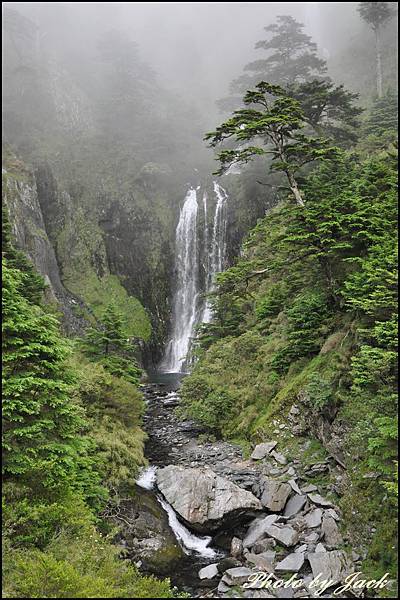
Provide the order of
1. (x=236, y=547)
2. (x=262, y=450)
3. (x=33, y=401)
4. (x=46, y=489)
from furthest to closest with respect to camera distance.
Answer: (x=262, y=450)
(x=236, y=547)
(x=46, y=489)
(x=33, y=401)

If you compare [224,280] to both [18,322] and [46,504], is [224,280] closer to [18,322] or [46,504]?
[18,322]

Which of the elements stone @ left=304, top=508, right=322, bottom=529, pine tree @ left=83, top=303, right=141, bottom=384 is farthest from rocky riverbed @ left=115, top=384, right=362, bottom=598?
pine tree @ left=83, top=303, right=141, bottom=384

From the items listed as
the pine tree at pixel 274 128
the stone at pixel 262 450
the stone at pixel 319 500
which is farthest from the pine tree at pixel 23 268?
the stone at pixel 319 500

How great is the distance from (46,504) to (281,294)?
1205 cm

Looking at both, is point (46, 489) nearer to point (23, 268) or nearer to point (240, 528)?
point (240, 528)

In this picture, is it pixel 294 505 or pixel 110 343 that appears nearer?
pixel 294 505

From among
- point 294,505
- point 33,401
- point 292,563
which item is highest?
point 33,401

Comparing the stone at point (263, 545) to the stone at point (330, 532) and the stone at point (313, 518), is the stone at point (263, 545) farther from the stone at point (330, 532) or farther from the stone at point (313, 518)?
the stone at point (330, 532)

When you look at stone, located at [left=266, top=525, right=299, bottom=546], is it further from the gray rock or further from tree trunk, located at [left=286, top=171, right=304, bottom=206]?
tree trunk, located at [left=286, top=171, right=304, bottom=206]

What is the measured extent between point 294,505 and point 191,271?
27581 millimetres

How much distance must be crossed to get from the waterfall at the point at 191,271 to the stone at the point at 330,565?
943 inches

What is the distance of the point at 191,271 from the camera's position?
3512 centimetres

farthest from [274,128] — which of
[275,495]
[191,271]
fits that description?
[191,271]

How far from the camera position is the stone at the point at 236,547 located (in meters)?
8.02
